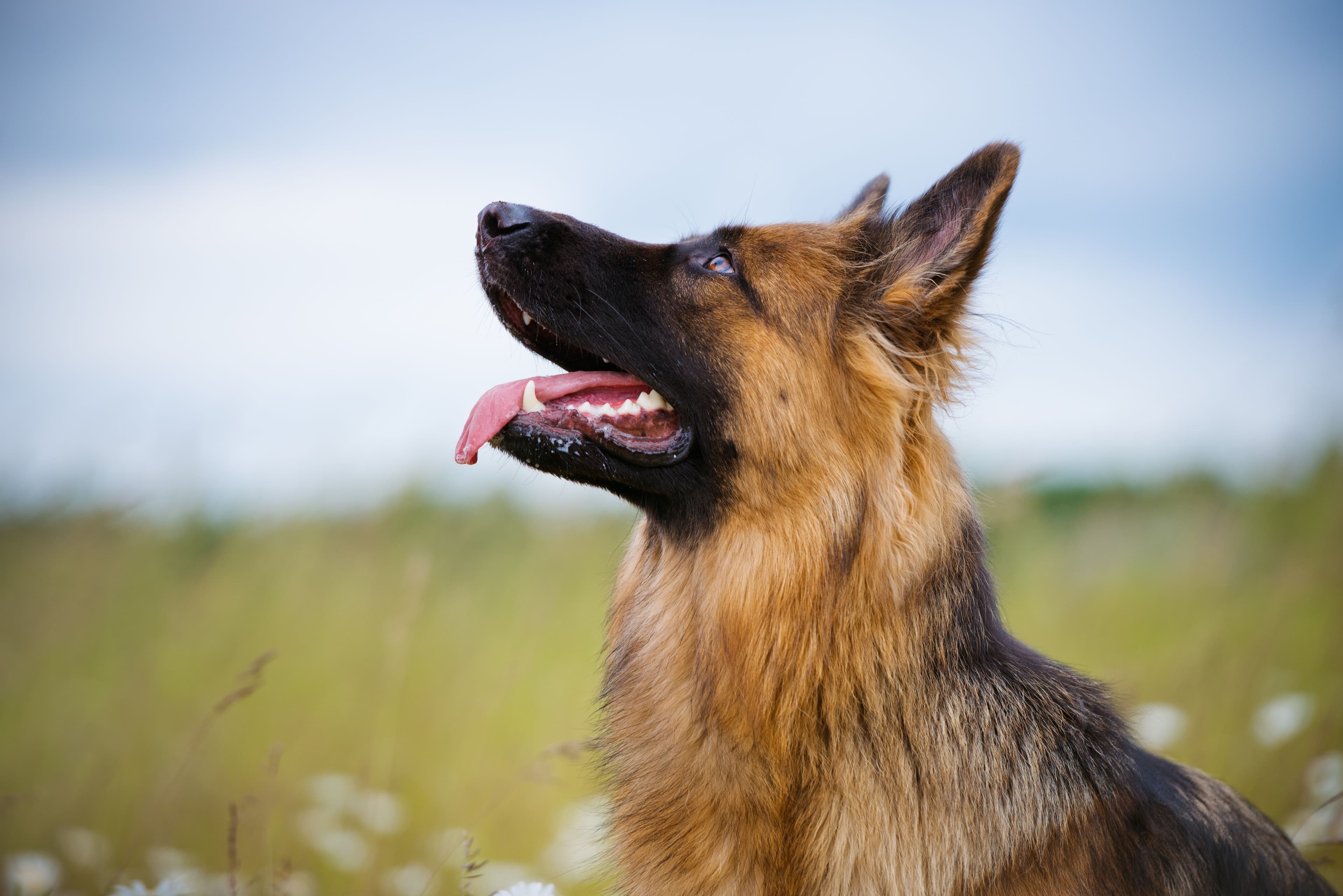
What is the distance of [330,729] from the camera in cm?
505

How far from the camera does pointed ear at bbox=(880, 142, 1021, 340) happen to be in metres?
2.29

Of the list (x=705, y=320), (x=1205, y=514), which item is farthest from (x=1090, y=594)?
(x=705, y=320)

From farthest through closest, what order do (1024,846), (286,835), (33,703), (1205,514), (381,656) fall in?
1. (1205,514)
2. (381,656)
3. (33,703)
4. (286,835)
5. (1024,846)

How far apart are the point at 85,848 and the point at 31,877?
1.00 metres

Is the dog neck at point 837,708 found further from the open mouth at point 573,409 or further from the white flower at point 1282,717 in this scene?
the white flower at point 1282,717

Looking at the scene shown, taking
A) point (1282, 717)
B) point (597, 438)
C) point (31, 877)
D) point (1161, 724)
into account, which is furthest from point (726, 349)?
point (1282, 717)

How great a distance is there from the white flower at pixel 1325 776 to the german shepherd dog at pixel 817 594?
1.48 m

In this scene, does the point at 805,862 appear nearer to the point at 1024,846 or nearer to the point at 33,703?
the point at 1024,846

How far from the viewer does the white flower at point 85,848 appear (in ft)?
12.3

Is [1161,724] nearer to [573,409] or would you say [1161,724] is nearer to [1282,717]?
[1282,717]

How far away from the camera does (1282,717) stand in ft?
13.6

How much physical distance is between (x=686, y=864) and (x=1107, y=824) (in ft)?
3.90

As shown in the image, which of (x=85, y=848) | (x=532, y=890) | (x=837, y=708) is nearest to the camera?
(x=532, y=890)

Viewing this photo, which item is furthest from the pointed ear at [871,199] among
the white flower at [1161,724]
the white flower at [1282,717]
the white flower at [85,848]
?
the white flower at [85,848]
